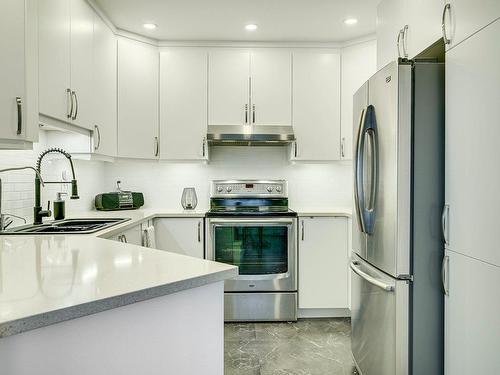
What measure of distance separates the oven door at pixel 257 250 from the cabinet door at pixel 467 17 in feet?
6.25

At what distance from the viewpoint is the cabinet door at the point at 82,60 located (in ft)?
7.45

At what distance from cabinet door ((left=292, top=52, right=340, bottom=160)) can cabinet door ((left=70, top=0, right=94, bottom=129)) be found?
1698 millimetres

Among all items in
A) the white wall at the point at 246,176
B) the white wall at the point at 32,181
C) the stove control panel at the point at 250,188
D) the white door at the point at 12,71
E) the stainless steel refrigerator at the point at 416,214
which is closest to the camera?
the white door at the point at 12,71

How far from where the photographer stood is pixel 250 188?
3.42 metres

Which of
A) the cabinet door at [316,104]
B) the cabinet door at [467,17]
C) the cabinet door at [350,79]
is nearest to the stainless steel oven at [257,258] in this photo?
the cabinet door at [316,104]

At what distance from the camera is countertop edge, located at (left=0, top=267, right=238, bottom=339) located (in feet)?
2.41

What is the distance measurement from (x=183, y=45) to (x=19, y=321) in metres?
3.05

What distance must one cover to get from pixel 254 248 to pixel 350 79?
5.62ft

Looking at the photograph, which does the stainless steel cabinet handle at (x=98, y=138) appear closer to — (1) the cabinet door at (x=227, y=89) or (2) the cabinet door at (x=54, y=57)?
(2) the cabinet door at (x=54, y=57)

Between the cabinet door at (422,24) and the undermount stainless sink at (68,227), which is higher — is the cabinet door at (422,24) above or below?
above

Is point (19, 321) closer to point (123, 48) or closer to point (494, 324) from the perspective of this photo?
point (494, 324)

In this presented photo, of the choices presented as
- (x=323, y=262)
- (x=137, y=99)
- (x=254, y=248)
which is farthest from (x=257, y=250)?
(x=137, y=99)

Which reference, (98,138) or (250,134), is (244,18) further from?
(98,138)

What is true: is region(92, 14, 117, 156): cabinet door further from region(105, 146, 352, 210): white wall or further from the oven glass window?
the oven glass window
